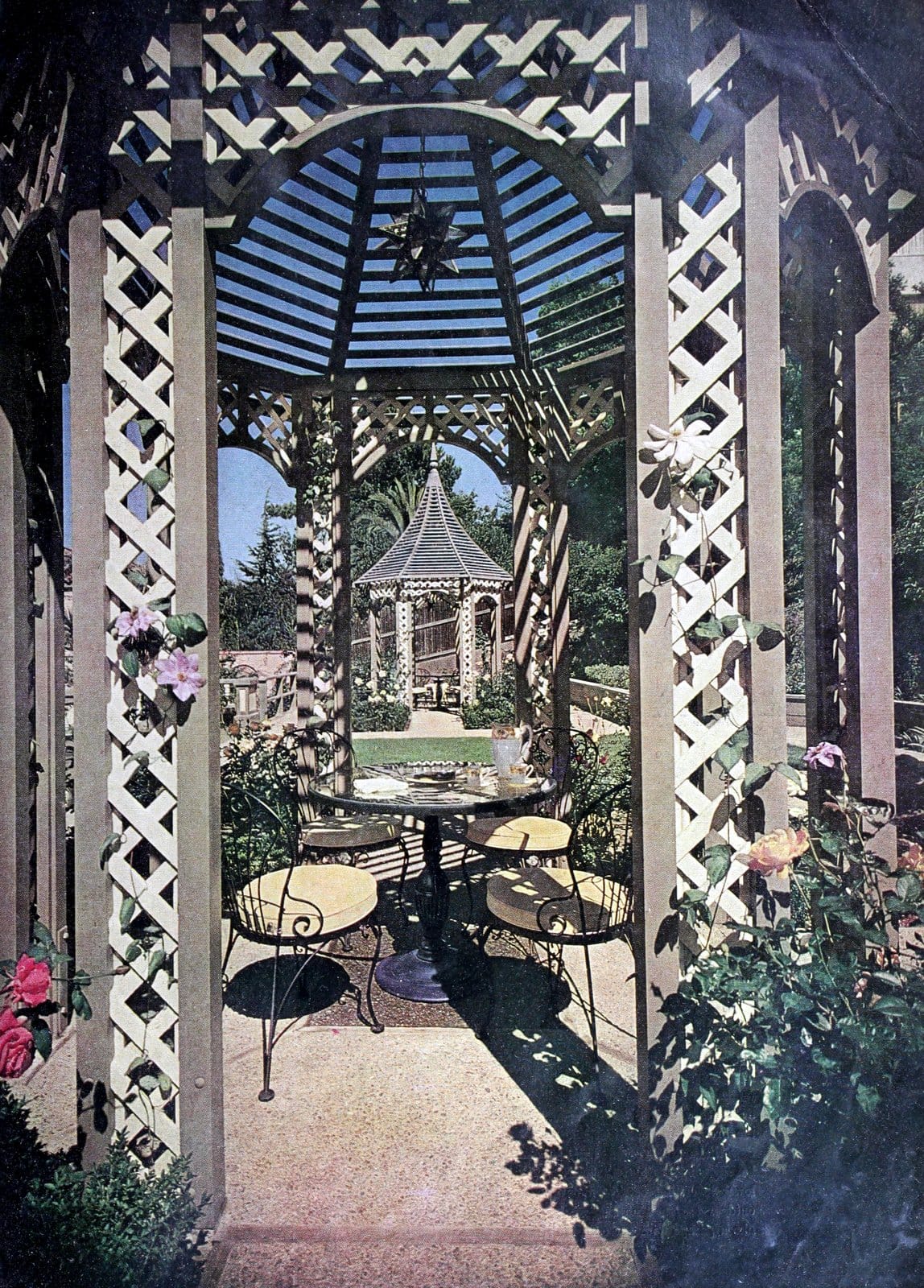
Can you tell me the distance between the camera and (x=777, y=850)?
6.15 feet

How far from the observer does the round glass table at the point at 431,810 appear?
3.62m

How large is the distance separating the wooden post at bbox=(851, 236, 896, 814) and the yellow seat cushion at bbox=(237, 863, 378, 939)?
6.88 ft

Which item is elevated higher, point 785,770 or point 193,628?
point 193,628

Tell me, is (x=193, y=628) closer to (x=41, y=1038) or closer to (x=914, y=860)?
(x=41, y=1038)

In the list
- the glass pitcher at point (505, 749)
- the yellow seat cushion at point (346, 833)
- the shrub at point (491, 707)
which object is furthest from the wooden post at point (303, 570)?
the shrub at point (491, 707)

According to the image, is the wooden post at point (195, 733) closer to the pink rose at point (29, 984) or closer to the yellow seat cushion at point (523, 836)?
the pink rose at point (29, 984)

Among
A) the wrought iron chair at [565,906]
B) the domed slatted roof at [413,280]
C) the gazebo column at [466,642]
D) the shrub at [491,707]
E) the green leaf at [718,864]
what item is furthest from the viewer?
the gazebo column at [466,642]

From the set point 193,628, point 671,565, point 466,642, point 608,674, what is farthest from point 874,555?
point 466,642

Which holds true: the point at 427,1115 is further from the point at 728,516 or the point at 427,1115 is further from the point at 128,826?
the point at 728,516

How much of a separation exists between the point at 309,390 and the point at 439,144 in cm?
225

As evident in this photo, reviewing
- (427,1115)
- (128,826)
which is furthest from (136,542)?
(427,1115)

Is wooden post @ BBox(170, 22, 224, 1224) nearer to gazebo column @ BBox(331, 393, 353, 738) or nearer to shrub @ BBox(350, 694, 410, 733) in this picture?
gazebo column @ BBox(331, 393, 353, 738)

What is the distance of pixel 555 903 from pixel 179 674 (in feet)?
6.30

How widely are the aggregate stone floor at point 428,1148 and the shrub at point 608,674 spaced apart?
10.2 metres
